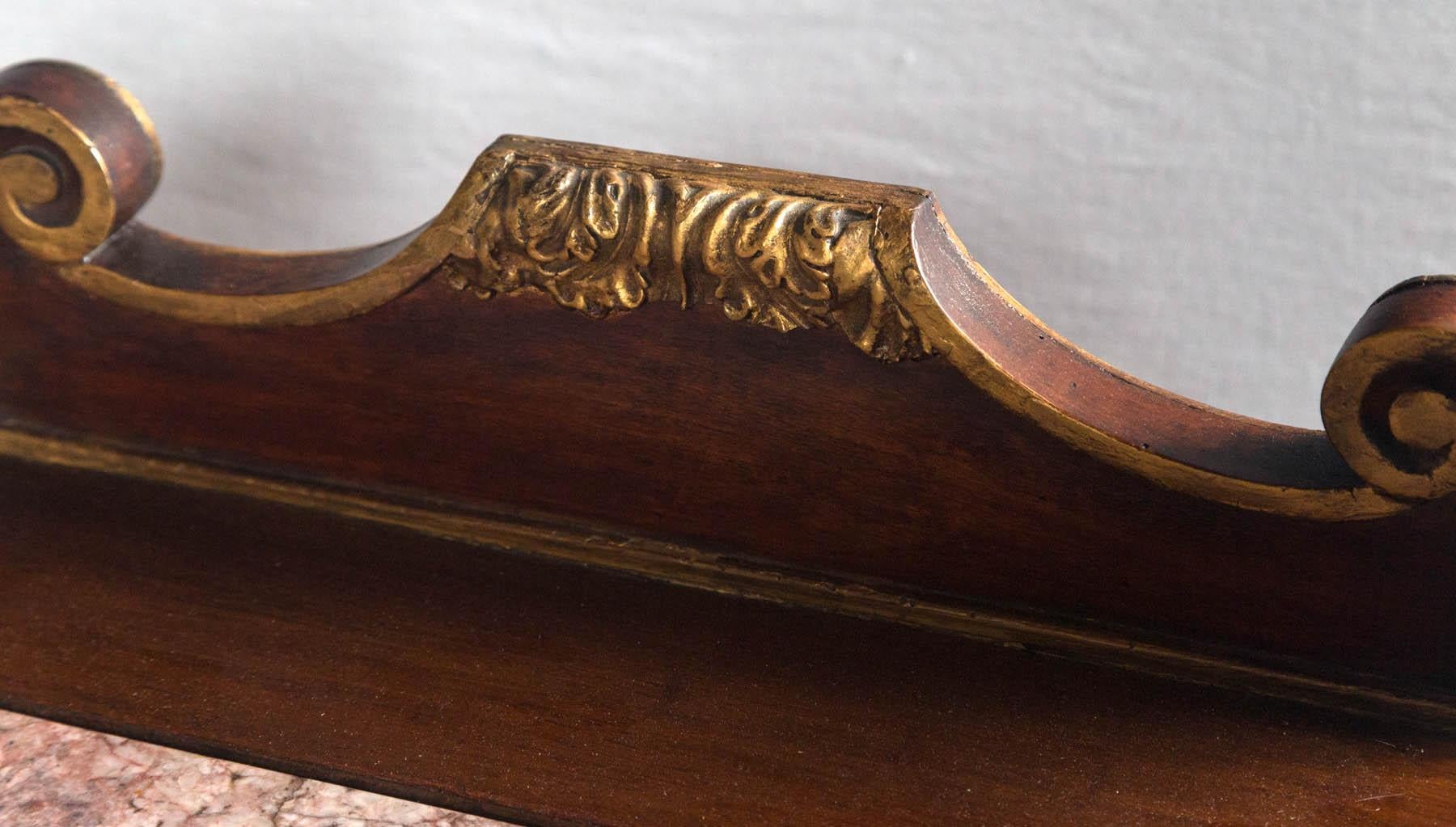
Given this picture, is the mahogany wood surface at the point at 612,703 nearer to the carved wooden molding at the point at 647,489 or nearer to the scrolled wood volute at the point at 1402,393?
the carved wooden molding at the point at 647,489

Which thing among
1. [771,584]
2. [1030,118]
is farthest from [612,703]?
[1030,118]

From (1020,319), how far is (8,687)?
27.5 inches

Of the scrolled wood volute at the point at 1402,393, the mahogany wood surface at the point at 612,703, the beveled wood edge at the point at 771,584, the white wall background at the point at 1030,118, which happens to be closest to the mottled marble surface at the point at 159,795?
the mahogany wood surface at the point at 612,703

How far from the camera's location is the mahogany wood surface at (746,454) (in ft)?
2.71

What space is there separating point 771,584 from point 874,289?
263 millimetres

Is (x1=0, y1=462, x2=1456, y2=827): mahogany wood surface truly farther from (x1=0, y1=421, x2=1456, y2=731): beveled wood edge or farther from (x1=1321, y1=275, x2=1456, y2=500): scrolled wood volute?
(x1=1321, y1=275, x2=1456, y2=500): scrolled wood volute

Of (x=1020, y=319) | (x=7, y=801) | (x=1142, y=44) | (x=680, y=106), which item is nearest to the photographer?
(x=7, y=801)

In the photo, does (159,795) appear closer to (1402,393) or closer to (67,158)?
(67,158)

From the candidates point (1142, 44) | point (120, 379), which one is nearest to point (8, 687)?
point (120, 379)

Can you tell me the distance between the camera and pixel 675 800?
76 centimetres

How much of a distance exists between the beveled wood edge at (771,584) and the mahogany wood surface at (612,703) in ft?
0.04

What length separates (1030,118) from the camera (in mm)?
1144

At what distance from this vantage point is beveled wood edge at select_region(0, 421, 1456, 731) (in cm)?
86

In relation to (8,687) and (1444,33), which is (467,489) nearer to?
(8,687)
